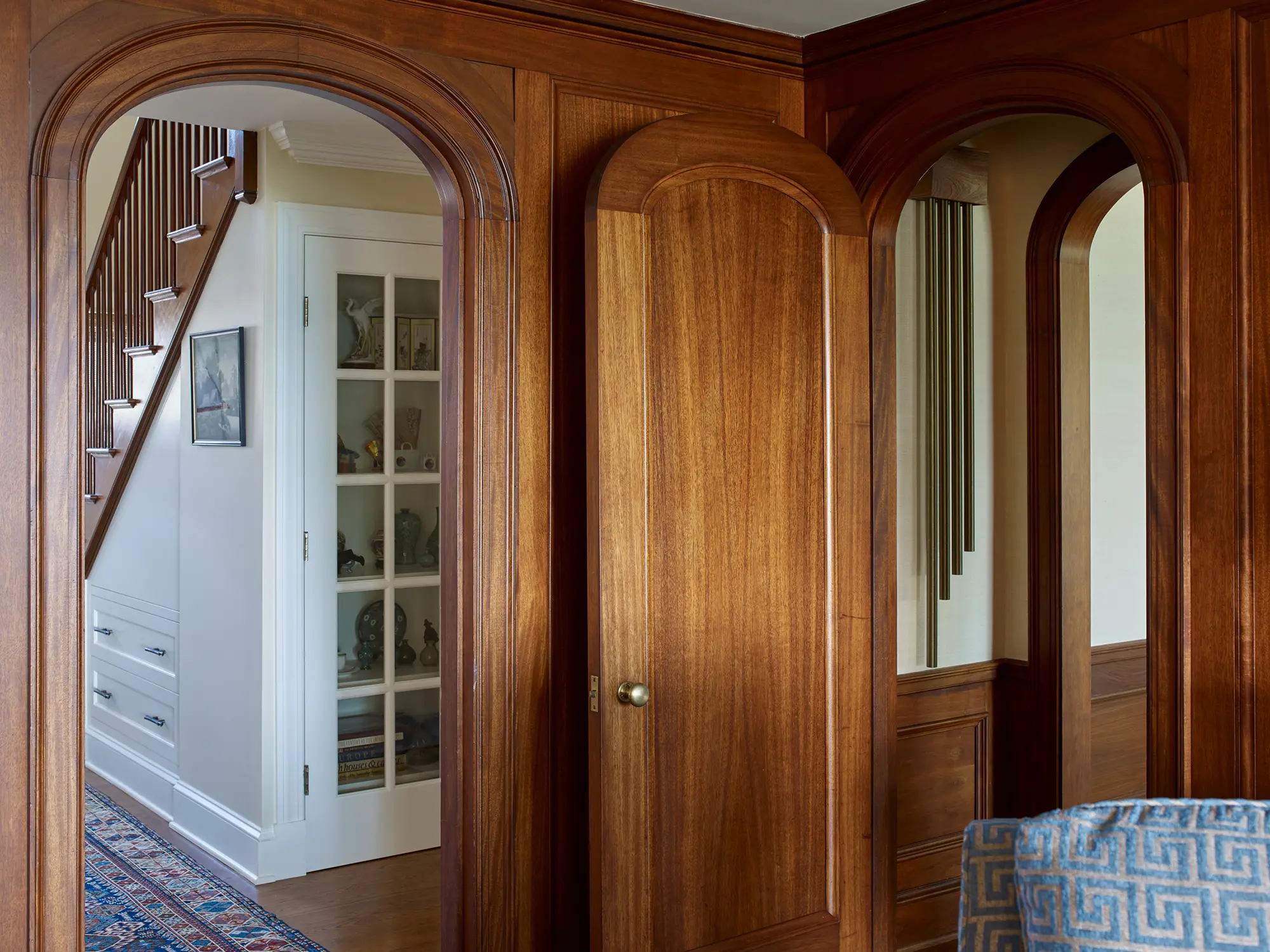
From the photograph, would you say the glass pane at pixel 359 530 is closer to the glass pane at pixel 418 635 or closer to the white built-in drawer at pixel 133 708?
the glass pane at pixel 418 635

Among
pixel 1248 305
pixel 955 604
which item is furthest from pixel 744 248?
pixel 955 604

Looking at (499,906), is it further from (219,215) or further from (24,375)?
(219,215)

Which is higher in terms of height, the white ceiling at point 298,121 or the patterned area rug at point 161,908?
the white ceiling at point 298,121

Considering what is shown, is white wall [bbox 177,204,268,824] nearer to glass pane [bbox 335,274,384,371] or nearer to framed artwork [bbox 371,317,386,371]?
glass pane [bbox 335,274,384,371]

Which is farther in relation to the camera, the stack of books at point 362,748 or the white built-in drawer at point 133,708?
the white built-in drawer at point 133,708

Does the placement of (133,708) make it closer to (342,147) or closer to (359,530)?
(359,530)

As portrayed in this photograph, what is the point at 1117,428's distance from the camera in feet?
12.3

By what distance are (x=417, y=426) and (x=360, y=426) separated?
0.21 metres

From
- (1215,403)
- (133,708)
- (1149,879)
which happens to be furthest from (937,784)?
(133,708)

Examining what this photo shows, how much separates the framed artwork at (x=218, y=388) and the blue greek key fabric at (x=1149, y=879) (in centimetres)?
305

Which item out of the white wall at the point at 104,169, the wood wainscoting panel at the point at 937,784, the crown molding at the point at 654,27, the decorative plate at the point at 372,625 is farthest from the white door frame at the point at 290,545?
the white wall at the point at 104,169

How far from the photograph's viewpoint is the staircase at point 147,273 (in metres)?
4.24

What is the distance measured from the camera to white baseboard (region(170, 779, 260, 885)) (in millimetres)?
3957

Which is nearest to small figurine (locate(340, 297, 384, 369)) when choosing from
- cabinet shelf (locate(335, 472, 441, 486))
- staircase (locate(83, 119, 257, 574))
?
cabinet shelf (locate(335, 472, 441, 486))
